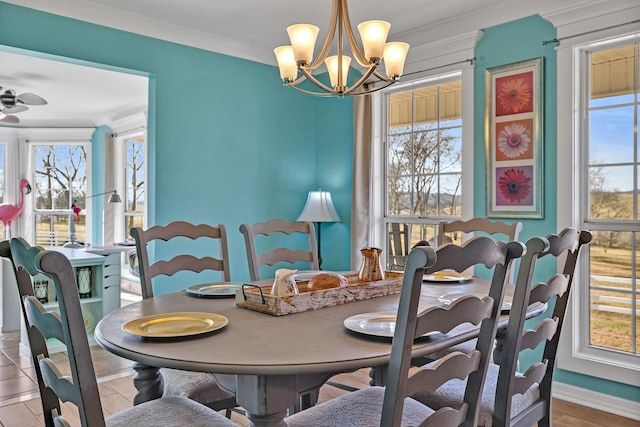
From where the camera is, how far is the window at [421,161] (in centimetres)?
359

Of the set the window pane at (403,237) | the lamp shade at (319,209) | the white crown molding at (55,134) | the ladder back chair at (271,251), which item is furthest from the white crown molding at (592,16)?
the white crown molding at (55,134)

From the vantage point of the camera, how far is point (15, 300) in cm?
441

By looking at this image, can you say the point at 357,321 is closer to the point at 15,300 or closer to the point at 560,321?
the point at 560,321

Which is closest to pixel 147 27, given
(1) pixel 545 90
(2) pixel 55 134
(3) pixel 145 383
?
(3) pixel 145 383

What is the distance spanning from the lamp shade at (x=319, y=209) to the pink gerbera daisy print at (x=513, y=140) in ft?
4.86

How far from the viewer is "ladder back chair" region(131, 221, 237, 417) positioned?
1.84 metres

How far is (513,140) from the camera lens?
3.16 m

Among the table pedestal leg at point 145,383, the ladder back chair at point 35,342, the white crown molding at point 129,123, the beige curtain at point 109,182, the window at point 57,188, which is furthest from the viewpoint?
the window at point 57,188

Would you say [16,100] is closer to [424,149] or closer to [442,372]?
[424,149]

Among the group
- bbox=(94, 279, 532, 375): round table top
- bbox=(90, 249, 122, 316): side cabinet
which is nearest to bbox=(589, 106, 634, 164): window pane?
bbox=(94, 279, 532, 375): round table top

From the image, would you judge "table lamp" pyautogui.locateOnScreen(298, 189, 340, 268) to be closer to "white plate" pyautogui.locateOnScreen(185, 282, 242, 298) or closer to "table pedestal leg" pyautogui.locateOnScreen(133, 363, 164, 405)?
"white plate" pyautogui.locateOnScreen(185, 282, 242, 298)

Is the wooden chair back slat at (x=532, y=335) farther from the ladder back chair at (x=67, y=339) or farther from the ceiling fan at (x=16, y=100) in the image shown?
the ceiling fan at (x=16, y=100)

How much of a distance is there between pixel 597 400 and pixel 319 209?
2.34 metres

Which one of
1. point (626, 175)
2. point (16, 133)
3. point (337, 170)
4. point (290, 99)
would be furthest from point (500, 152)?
point (16, 133)
